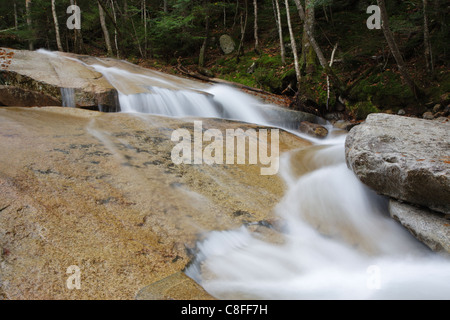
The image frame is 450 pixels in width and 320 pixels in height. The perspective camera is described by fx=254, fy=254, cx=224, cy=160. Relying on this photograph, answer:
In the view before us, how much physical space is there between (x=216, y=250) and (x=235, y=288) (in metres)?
0.48

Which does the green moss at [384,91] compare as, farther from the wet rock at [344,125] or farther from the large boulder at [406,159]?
the large boulder at [406,159]

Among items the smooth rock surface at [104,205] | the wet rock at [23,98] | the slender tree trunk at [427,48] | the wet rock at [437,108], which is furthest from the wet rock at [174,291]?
the slender tree trunk at [427,48]

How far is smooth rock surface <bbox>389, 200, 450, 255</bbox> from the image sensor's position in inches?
115

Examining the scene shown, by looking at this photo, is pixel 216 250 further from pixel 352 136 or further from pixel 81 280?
pixel 352 136

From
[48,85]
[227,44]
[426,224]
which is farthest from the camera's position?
[227,44]

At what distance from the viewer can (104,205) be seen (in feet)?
9.32

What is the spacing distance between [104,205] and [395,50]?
7878mm

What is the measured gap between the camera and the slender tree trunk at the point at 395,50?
633 cm

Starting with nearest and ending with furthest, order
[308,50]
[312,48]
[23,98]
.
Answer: [23,98] < [312,48] < [308,50]

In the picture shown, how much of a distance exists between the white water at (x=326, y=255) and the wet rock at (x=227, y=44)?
45.0ft

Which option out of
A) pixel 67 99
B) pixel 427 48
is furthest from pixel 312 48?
pixel 67 99

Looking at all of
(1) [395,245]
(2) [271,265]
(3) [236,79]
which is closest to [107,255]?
(2) [271,265]

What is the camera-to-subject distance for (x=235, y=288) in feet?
7.69

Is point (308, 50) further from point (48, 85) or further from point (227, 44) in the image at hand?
point (48, 85)
